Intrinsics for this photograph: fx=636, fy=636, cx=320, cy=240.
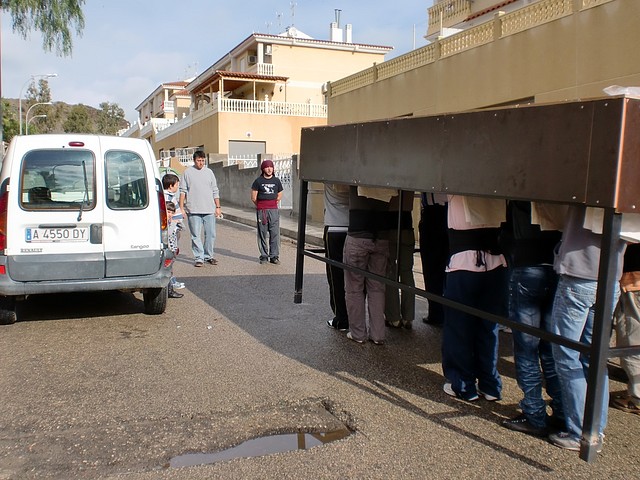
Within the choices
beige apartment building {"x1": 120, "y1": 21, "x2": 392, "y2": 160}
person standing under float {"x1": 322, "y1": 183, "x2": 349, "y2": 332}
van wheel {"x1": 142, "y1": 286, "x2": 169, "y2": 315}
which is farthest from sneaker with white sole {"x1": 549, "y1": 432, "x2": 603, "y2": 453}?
beige apartment building {"x1": 120, "y1": 21, "x2": 392, "y2": 160}

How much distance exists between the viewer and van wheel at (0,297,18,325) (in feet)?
21.2

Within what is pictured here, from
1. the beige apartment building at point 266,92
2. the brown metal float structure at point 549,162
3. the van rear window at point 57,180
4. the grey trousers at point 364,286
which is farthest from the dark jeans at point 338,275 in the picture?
the beige apartment building at point 266,92

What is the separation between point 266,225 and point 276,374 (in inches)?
240

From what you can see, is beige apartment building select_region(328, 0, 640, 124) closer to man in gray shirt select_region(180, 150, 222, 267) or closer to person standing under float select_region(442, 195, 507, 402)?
person standing under float select_region(442, 195, 507, 402)

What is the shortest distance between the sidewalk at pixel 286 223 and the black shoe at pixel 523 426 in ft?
31.6

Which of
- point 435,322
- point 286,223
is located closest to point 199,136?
point 286,223

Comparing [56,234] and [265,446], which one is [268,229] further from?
[265,446]

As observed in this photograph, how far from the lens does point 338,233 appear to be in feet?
21.0

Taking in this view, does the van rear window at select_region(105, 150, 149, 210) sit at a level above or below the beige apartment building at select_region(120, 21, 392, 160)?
below

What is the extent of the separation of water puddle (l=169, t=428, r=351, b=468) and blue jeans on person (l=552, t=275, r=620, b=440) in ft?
4.35

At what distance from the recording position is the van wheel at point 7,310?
21.2ft

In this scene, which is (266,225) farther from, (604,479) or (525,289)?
(604,479)

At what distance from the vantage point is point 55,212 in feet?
20.9

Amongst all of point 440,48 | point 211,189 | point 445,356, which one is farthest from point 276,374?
point 440,48
